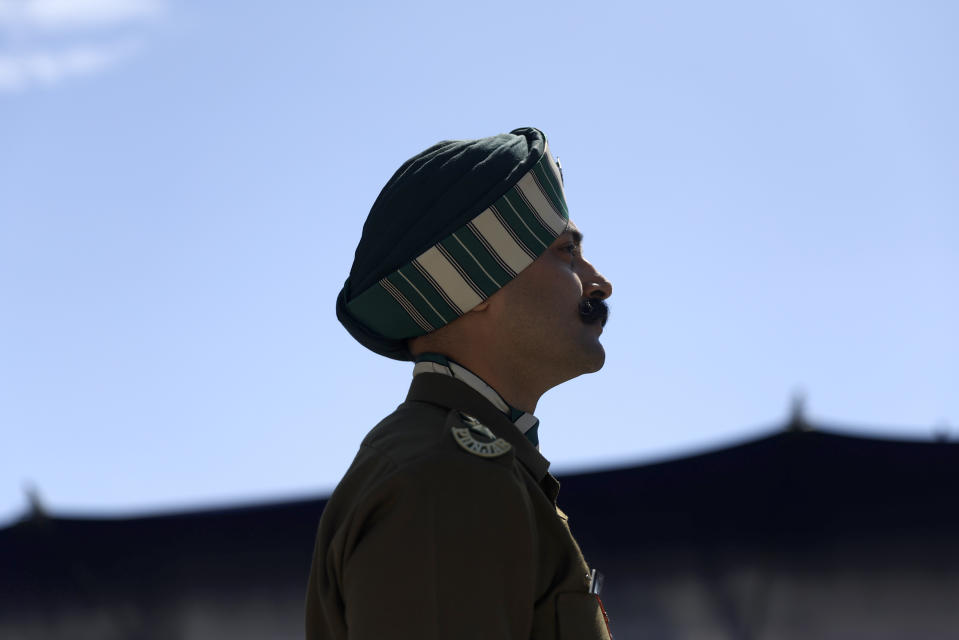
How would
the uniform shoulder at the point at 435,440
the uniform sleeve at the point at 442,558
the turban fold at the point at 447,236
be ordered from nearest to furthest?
the uniform sleeve at the point at 442,558 → the uniform shoulder at the point at 435,440 → the turban fold at the point at 447,236

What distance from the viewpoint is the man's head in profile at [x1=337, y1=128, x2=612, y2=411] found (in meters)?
2.03

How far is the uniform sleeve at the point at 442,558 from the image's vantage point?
1513mm

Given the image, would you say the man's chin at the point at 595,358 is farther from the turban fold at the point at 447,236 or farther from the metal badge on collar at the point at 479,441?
the metal badge on collar at the point at 479,441

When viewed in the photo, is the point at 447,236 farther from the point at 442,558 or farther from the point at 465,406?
the point at 442,558

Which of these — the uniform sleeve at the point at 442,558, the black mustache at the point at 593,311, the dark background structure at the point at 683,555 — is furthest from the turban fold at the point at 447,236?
the dark background structure at the point at 683,555

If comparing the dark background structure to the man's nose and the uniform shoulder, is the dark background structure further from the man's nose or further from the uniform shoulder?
the uniform shoulder

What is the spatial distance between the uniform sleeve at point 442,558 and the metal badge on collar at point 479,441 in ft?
0.11

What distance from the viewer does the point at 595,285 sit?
2.14 m

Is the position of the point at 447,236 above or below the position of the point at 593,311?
above

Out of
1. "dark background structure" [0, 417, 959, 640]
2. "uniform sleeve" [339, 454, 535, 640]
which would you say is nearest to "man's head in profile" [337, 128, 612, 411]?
"uniform sleeve" [339, 454, 535, 640]

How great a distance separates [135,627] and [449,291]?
2984 mm

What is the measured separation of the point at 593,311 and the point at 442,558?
0.71 meters

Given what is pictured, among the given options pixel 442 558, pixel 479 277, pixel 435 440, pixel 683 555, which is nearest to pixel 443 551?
pixel 442 558

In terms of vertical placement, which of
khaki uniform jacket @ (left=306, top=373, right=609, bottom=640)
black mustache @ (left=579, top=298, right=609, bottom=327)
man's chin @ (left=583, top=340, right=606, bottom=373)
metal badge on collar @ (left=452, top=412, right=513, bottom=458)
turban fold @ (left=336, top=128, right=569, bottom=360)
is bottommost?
khaki uniform jacket @ (left=306, top=373, right=609, bottom=640)
